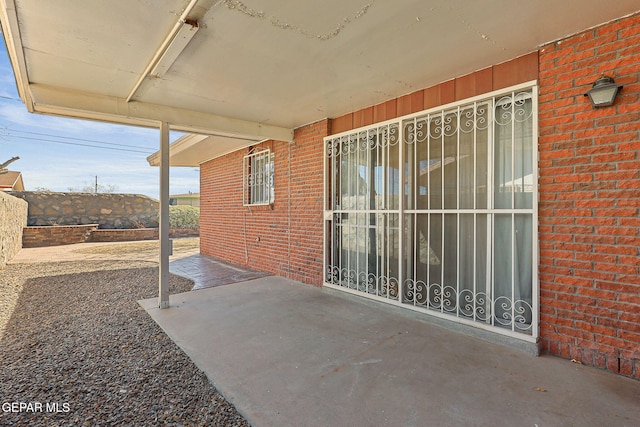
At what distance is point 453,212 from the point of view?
3.38 meters

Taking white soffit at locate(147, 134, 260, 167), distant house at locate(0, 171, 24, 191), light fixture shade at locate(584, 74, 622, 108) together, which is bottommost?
light fixture shade at locate(584, 74, 622, 108)

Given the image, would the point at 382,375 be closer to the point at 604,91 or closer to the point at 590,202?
the point at 590,202

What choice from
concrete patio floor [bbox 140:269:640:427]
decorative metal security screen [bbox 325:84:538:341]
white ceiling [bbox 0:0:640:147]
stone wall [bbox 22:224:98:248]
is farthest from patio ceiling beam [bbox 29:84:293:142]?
stone wall [bbox 22:224:98:248]

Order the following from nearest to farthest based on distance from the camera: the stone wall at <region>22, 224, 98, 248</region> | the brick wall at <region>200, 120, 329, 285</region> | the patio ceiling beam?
1. the patio ceiling beam
2. the brick wall at <region>200, 120, 329, 285</region>
3. the stone wall at <region>22, 224, 98, 248</region>

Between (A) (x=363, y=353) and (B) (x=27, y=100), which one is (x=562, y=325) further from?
(B) (x=27, y=100)

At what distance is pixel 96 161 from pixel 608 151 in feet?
129

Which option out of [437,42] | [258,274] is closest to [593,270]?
[437,42]

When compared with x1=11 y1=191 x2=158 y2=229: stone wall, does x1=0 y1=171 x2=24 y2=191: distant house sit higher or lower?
higher

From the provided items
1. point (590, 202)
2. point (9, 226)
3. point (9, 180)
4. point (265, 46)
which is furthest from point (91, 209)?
point (590, 202)

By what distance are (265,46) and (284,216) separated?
11.9 ft

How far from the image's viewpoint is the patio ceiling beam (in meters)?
3.49

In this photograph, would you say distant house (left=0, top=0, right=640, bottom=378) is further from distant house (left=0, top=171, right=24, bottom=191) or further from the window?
distant house (left=0, top=171, right=24, bottom=191)

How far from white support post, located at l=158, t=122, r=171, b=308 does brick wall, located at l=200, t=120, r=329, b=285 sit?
224cm

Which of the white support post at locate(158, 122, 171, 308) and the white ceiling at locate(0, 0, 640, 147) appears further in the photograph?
the white support post at locate(158, 122, 171, 308)
